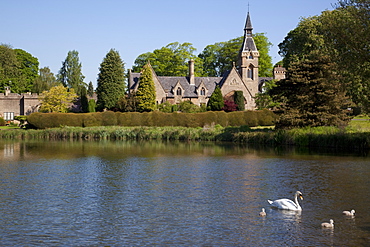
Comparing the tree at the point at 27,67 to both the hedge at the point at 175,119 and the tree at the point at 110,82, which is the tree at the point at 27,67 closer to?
the tree at the point at 110,82

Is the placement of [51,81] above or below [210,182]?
above

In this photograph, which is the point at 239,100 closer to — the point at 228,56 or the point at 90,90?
the point at 228,56

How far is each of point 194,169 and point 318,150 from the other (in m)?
13.0

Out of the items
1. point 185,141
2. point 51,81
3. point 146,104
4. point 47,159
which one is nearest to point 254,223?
point 47,159

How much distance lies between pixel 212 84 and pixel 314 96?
36.7m

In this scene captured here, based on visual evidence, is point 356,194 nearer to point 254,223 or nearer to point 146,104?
point 254,223

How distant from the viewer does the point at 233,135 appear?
138 feet

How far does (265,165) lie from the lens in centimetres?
2491

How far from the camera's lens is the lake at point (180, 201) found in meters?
11.7

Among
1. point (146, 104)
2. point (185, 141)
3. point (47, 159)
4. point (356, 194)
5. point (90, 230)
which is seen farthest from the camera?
point (146, 104)

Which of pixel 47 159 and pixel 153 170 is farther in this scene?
pixel 47 159

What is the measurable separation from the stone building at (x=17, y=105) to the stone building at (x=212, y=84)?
50.1 feet

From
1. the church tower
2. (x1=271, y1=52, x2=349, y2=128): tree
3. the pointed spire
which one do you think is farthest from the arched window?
(x1=271, y1=52, x2=349, y2=128): tree

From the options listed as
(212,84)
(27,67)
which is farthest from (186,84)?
(27,67)
